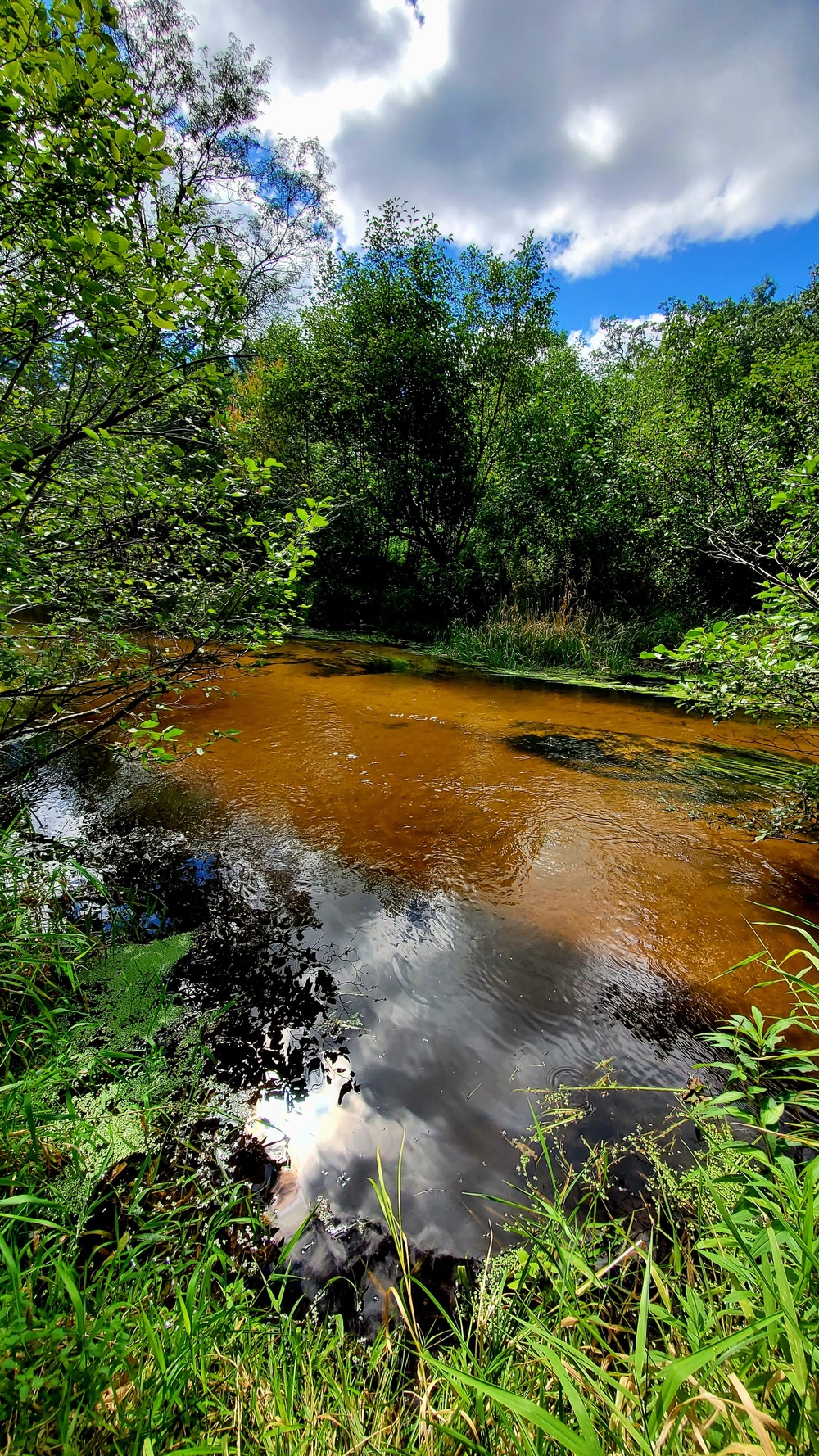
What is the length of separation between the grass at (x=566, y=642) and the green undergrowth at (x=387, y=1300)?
23.3 ft

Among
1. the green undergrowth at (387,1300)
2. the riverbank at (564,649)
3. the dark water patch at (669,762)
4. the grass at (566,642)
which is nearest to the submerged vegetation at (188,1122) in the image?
the green undergrowth at (387,1300)

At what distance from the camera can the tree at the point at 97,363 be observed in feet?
4.20

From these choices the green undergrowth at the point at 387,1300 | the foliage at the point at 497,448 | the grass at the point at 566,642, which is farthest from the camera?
the grass at the point at 566,642

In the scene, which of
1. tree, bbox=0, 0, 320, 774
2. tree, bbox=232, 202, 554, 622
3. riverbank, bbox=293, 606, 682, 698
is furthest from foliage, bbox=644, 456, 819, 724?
tree, bbox=232, 202, 554, 622

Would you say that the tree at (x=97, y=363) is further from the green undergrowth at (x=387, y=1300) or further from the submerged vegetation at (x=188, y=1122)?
the green undergrowth at (x=387, y=1300)

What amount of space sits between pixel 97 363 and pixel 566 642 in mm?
7688

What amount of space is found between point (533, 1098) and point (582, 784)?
2577mm

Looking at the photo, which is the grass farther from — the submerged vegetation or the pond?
the submerged vegetation

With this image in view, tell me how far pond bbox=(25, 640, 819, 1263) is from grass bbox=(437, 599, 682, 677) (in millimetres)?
3521

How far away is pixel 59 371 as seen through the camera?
216cm

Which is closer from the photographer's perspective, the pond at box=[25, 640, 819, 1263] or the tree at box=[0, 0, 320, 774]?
the tree at box=[0, 0, 320, 774]

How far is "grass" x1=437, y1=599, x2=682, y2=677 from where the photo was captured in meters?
8.23

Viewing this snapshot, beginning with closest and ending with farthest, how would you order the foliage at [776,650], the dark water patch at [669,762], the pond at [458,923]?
1. the pond at [458,923]
2. the foliage at [776,650]
3. the dark water patch at [669,762]

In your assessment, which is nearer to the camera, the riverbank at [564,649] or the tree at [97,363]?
the tree at [97,363]
